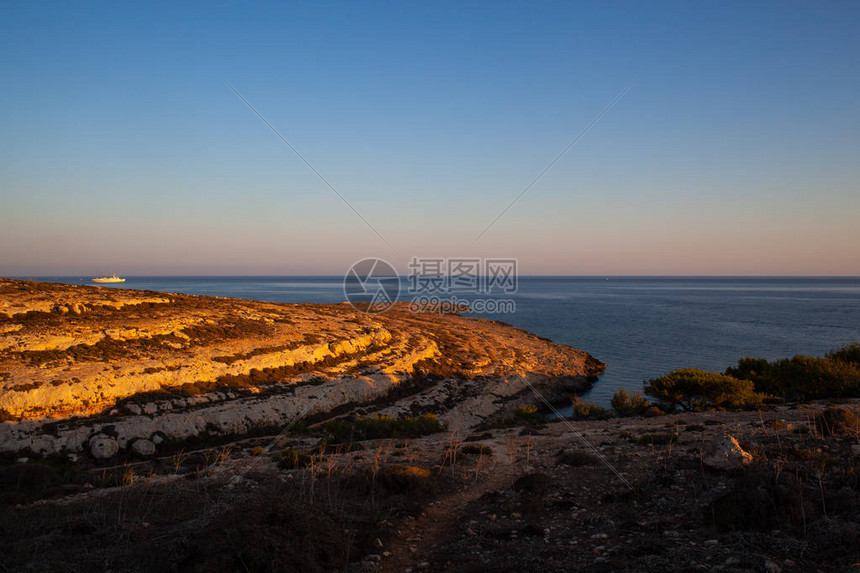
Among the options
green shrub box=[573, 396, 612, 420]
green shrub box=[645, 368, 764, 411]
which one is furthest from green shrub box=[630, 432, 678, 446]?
green shrub box=[645, 368, 764, 411]

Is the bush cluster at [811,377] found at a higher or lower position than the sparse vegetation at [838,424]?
lower

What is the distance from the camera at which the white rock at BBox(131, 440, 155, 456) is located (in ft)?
51.4

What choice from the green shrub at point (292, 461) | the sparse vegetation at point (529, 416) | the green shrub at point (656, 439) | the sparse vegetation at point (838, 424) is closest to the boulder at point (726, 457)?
the green shrub at point (656, 439)

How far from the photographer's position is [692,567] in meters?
5.43

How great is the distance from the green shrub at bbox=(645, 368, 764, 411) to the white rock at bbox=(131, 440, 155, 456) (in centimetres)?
2378

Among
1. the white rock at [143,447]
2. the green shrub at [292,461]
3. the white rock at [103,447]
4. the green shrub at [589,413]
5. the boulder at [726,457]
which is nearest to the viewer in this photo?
the boulder at [726,457]

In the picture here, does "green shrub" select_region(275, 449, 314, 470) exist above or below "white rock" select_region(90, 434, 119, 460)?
above

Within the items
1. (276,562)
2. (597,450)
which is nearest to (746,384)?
(597,450)

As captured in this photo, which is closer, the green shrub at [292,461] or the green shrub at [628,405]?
the green shrub at [292,461]

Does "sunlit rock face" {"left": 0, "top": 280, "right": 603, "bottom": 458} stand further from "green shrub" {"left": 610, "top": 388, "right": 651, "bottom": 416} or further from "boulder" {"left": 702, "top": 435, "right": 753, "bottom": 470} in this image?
"boulder" {"left": 702, "top": 435, "right": 753, "bottom": 470}

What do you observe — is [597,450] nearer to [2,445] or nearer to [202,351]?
[2,445]

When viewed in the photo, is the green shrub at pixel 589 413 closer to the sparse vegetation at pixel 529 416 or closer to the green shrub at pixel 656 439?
the sparse vegetation at pixel 529 416

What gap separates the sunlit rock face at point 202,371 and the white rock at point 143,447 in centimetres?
5

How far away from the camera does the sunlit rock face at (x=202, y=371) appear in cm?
1634
